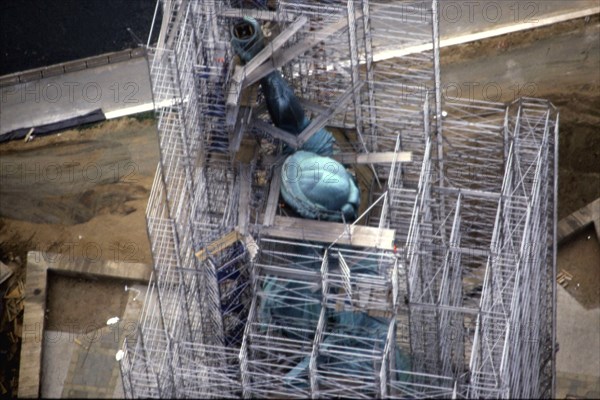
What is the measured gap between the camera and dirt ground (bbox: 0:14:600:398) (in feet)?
291

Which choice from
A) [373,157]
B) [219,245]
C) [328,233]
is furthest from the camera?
[373,157]

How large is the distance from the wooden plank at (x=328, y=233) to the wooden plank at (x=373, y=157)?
418 cm

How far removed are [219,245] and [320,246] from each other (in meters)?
4.00

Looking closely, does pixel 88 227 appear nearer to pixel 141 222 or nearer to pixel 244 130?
pixel 141 222

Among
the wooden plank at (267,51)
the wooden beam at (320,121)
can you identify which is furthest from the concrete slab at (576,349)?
the wooden plank at (267,51)

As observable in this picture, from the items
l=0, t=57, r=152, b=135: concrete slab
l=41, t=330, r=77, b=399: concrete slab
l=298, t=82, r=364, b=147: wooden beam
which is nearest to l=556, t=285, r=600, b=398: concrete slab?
l=298, t=82, r=364, b=147: wooden beam

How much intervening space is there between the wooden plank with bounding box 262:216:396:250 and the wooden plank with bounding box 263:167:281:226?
0.22 meters

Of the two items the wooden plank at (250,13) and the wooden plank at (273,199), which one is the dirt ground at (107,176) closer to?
the wooden plank at (273,199)

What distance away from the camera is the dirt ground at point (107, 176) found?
88750mm

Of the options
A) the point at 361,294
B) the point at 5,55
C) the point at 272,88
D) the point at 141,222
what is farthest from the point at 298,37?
the point at 5,55

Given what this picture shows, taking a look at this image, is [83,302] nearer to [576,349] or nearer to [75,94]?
[75,94]

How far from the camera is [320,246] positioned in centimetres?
7388

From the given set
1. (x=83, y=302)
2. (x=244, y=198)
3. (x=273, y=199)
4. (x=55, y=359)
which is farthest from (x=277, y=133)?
(x=55, y=359)

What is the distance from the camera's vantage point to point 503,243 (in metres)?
77.1
